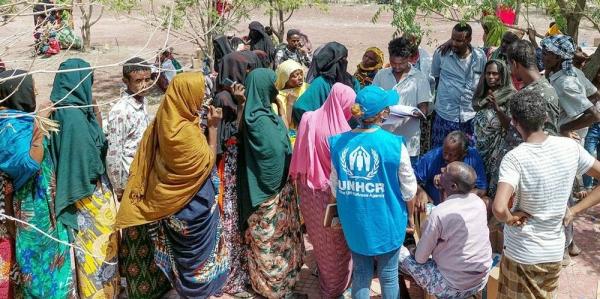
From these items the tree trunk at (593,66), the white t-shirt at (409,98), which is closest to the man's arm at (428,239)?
the white t-shirt at (409,98)

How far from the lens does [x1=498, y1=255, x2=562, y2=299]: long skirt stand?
3400 mm

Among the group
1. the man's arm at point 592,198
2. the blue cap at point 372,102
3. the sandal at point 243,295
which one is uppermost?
the blue cap at point 372,102

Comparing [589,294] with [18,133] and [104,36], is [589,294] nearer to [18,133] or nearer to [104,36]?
[18,133]

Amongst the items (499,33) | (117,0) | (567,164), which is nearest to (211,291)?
(567,164)

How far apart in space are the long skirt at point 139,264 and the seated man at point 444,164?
2.08m

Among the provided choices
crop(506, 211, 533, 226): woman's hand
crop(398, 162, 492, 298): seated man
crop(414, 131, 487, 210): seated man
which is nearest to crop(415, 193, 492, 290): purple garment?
crop(398, 162, 492, 298): seated man

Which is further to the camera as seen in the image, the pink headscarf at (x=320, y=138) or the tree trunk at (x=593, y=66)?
the tree trunk at (x=593, y=66)

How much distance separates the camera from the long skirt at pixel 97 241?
419 cm

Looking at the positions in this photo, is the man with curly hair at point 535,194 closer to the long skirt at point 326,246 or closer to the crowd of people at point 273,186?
the crowd of people at point 273,186

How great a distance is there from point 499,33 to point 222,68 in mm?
3951

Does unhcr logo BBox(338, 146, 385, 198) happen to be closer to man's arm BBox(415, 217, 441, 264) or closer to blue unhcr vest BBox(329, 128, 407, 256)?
blue unhcr vest BBox(329, 128, 407, 256)

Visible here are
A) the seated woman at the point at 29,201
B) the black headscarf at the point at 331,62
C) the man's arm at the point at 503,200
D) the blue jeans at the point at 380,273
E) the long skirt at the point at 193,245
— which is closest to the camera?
the man's arm at the point at 503,200

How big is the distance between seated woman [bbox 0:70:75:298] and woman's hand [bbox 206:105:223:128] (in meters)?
1.06

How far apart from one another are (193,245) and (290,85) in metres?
1.85
